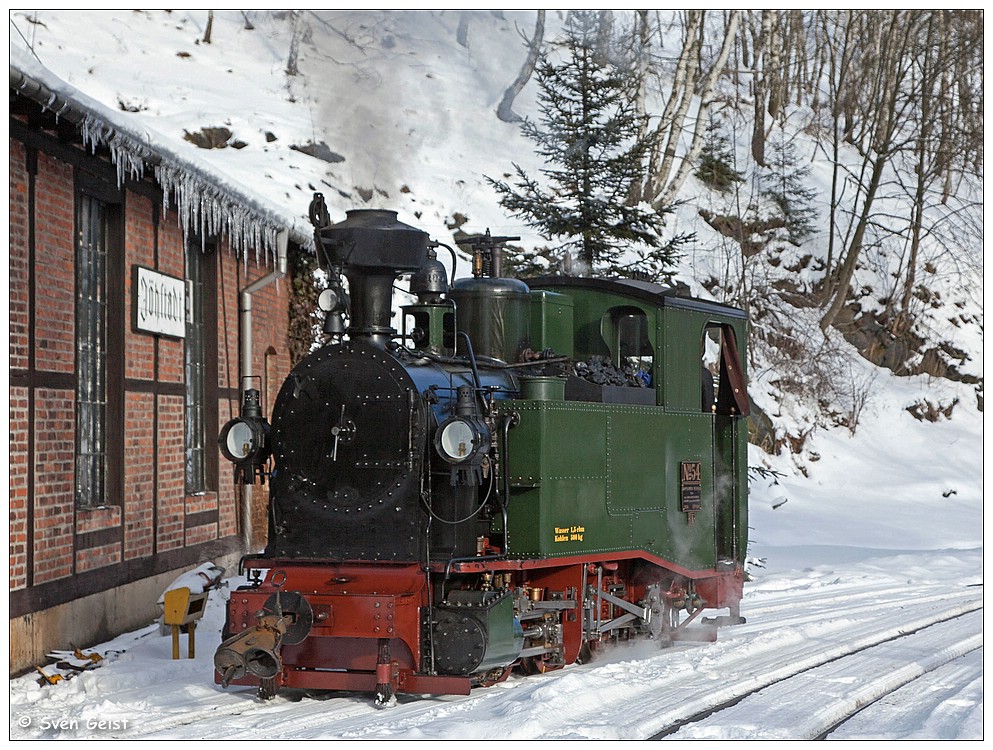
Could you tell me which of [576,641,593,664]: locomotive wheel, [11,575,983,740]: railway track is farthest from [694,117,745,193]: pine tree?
[576,641,593,664]: locomotive wheel

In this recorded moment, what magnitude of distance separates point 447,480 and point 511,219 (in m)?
20.4

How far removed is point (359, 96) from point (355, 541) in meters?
4.43

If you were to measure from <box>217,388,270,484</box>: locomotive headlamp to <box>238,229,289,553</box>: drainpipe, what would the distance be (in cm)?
459

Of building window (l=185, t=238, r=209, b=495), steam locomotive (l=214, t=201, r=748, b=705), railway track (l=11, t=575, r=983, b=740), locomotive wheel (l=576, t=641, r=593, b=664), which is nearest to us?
railway track (l=11, t=575, r=983, b=740)

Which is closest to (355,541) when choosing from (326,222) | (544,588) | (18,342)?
(544,588)

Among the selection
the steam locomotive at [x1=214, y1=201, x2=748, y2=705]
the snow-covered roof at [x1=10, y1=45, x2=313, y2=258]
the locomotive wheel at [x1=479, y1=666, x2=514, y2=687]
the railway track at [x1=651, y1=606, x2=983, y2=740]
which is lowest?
the railway track at [x1=651, y1=606, x2=983, y2=740]

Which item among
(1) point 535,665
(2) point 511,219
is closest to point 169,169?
(1) point 535,665

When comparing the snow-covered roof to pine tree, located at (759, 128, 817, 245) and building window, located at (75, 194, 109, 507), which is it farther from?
pine tree, located at (759, 128, 817, 245)

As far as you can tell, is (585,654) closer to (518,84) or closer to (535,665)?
(535,665)

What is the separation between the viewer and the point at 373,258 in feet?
24.1

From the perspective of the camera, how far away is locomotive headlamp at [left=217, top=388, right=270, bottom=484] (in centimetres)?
763

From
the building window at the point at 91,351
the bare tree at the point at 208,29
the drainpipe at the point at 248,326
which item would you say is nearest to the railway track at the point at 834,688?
the building window at the point at 91,351

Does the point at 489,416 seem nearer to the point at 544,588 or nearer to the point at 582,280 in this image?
the point at 544,588

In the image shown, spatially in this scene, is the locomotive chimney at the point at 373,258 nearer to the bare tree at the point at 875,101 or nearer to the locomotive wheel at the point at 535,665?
the locomotive wheel at the point at 535,665
